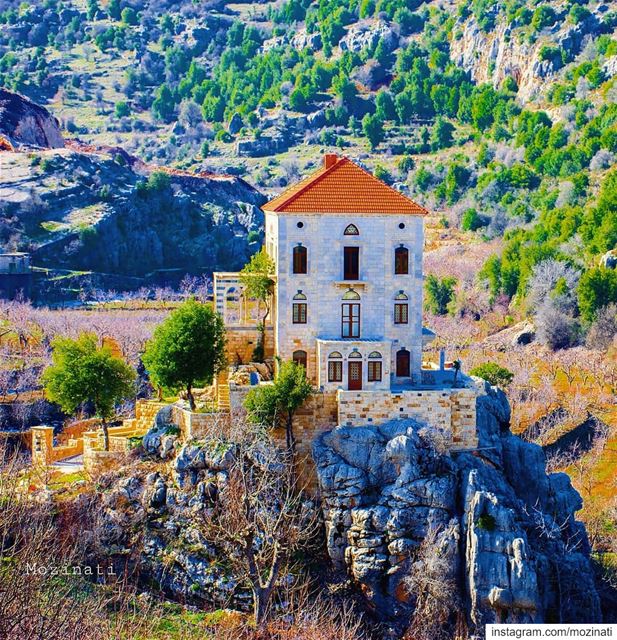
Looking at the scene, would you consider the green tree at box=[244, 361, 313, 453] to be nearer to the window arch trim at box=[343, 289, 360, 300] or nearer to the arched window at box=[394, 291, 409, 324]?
the window arch trim at box=[343, 289, 360, 300]

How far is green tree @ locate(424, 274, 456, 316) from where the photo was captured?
124312 mm

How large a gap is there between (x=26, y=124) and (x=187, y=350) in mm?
111103

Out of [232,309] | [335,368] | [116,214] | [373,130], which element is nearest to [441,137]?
[373,130]

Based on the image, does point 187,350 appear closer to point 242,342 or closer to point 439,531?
point 242,342

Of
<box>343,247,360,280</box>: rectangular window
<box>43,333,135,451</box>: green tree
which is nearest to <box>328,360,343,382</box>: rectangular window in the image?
<box>343,247,360,280</box>: rectangular window

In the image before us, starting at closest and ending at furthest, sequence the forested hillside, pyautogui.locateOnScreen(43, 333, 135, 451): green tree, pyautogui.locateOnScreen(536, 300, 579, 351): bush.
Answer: pyautogui.locateOnScreen(43, 333, 135, 451): green tree < pyautogui.locateOnScreen(536, 300, 579, 351): bush < the forested hillside

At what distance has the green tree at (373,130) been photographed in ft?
578

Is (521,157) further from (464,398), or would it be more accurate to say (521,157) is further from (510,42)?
(464,398)

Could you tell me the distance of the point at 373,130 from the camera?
176250mm

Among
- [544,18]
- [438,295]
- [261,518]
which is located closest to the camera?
[261,518]

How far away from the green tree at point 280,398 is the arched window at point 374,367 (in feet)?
8.38

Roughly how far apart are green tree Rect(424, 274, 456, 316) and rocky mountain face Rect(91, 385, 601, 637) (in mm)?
65882

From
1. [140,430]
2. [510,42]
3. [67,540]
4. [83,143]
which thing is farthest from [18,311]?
[510,42]

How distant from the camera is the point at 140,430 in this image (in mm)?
63531
